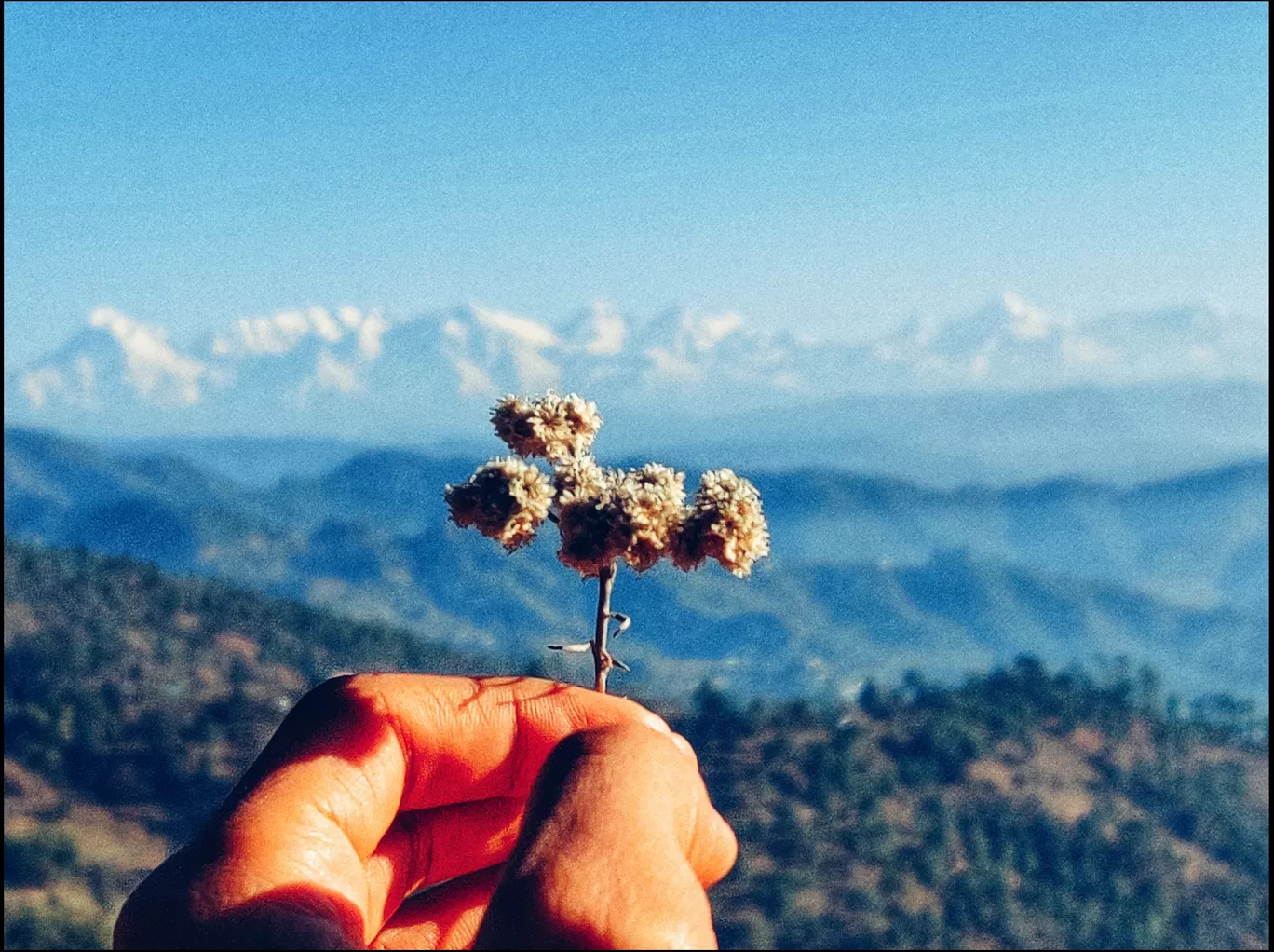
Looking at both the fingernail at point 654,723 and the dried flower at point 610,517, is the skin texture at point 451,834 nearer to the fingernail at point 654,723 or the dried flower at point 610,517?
the fingernail at point 654,723

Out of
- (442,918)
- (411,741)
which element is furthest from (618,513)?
(442,918)

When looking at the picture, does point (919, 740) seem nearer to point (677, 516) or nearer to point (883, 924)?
point (883, 924)

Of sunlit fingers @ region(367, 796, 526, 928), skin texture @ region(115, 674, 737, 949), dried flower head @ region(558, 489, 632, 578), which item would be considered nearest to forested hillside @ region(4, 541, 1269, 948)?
sunlit fingers @ region(367, 796, 526, 928)

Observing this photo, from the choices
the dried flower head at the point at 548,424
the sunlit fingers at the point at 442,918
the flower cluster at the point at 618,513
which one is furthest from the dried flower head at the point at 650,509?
the sunlit fingers at the point at 442,918

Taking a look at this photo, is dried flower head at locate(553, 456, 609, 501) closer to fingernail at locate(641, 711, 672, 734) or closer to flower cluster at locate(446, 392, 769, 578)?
flower cluster at locate(446, 392, 769, 578)

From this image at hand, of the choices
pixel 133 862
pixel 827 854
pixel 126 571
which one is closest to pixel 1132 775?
pixel 827 854
